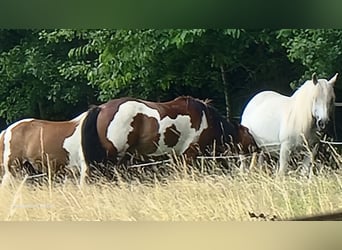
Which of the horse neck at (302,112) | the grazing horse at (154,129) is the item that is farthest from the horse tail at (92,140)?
the horse neck at (302,112)

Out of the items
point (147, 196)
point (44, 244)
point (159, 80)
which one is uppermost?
point (159, 80)

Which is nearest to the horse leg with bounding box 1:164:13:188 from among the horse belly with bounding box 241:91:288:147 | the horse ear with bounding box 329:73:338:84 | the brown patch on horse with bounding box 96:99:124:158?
the brown patch on horse with bounding box 96:99:124:158

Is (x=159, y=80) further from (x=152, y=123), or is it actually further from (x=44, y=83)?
(x=44, y=83)

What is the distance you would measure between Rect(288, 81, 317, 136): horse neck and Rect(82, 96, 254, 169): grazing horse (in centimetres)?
12

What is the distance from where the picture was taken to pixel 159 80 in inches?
59.9

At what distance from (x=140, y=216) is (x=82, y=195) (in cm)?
15

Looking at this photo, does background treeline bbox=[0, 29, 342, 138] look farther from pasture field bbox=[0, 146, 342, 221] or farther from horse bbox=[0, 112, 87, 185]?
pasture field bbox=[0, 146, 342, 221]

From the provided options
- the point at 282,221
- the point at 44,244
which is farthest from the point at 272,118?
the point at 44,244

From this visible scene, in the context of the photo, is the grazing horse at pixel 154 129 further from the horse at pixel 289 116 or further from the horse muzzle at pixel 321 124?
the horse muzzle at pixel 321 124

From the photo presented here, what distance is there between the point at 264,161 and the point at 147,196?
0.30m

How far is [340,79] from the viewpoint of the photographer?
4.98 feet

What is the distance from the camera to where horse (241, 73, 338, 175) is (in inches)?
59.9
